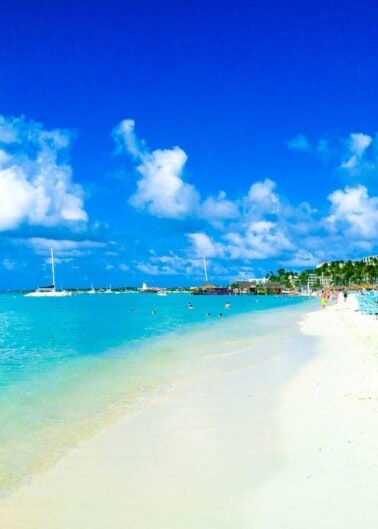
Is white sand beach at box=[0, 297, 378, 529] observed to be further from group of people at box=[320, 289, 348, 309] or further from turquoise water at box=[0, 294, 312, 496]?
group of people at box=[320, 289, 348, 309]

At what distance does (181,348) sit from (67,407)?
580 inches

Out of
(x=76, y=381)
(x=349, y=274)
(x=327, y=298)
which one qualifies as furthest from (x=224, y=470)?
(x=349, y=274)

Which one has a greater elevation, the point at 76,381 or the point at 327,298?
the point at 327,298

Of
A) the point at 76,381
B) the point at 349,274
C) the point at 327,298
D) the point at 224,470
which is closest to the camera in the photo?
the point at 224,470

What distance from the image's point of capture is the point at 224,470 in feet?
27.6

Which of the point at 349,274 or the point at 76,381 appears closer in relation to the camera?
the point at 76,381

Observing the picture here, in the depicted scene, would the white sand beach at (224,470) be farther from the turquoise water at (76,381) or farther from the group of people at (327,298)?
the group of people at (327,298)

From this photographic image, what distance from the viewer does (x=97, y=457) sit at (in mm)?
9508

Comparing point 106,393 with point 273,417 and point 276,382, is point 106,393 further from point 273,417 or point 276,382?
point 273,417

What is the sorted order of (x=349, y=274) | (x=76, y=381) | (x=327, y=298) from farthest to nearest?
(x=349, y=274)
(x=327, y=298)
(x=76, y=381)

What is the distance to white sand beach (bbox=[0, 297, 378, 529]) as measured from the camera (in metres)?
6.79

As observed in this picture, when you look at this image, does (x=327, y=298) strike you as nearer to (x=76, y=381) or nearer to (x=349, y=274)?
(x=349, y=274)

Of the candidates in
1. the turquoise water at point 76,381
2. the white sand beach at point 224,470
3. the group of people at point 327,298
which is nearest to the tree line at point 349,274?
Result: the group of people at point 327,298

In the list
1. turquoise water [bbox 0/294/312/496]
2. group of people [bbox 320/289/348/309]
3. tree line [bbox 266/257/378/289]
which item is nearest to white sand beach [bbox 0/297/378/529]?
turquoise water [bbox 0/294/312/496]
